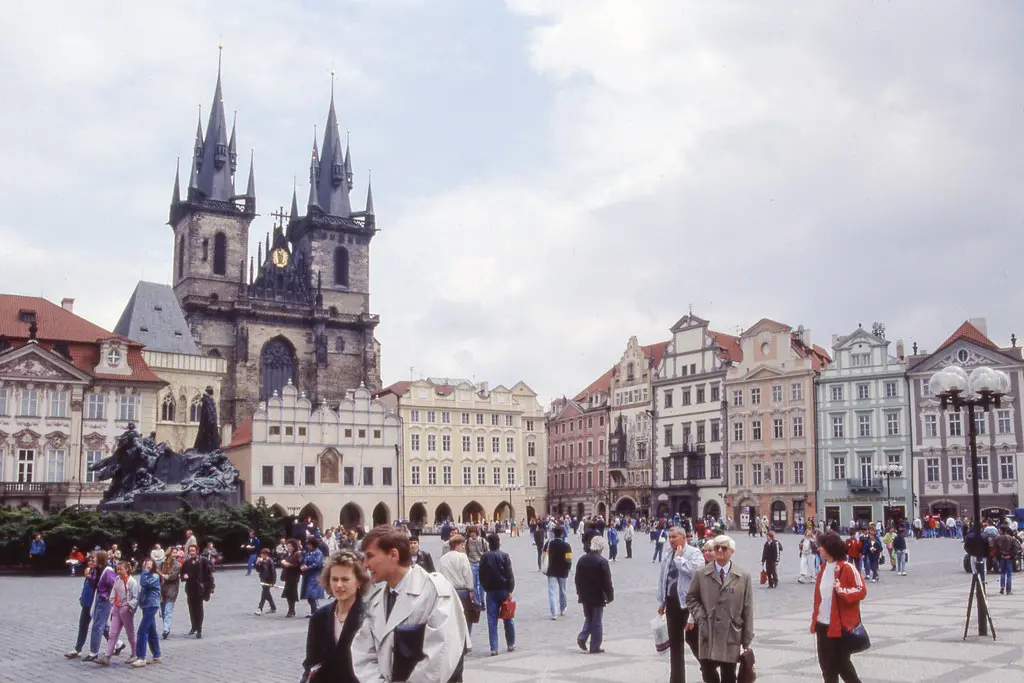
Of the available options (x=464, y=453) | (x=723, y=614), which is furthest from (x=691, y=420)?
(x=723, y=614)

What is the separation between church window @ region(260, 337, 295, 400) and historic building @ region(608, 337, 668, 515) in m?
24.2

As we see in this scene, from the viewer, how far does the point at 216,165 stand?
8738cm

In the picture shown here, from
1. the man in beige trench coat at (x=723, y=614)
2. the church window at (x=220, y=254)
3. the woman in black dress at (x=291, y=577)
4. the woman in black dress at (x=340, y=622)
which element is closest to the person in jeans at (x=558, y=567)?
the woman in black dress at (x=291, y=577)

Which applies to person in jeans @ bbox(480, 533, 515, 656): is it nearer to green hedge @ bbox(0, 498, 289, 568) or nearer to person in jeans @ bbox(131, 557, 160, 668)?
person in jeans @ bbox(131, 557, 160, 668)


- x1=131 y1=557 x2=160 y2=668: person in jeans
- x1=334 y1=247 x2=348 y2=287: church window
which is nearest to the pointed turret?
x1=334 y1=247 x2=348 y2=287: church window

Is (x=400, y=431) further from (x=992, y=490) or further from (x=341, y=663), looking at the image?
(x=341, y=663)

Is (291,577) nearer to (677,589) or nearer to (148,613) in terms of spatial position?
(148,613)

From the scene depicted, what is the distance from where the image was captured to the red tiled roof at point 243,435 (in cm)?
6618

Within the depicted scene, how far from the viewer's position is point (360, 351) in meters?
85.8

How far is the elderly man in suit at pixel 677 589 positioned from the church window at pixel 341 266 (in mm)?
80432

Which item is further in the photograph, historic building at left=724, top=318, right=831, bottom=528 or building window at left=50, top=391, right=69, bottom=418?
historic building at left=724, top=318, right=831, bottom=528

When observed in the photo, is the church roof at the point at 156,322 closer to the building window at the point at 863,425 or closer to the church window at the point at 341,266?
the church window at the point at 341,266

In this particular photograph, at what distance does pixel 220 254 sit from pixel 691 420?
38373mm

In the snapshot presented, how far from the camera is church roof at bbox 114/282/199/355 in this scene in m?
70.7
